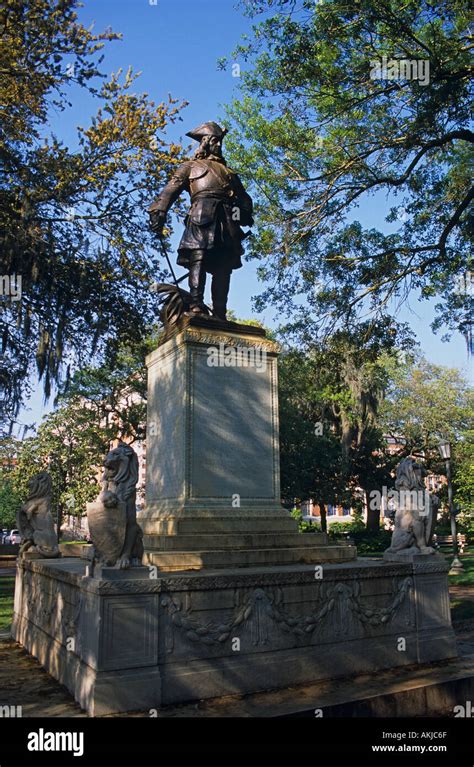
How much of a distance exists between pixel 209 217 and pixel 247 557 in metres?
5.17

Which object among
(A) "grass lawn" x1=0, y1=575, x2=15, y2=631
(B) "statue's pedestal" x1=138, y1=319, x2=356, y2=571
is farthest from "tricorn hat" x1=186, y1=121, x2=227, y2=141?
(A) "grass lawn" x1=0, y1=575, x2=15, y2=631

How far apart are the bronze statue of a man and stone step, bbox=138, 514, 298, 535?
10.4 feet

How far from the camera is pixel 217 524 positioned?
25.8 ft

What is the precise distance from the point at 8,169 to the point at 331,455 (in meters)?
22.0

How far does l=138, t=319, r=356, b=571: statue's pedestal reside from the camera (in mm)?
7785

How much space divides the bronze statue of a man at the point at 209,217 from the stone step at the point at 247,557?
3741mm

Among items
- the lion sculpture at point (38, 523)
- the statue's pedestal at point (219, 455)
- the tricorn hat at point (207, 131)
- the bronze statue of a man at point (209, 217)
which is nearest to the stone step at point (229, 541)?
the statue's pedestal at point (219, 455)

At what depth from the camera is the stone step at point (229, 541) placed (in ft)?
24.2

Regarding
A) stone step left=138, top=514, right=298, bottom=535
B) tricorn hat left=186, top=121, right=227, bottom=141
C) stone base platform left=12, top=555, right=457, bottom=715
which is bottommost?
stone base platform left=12, top=555, right=457, bottom=715

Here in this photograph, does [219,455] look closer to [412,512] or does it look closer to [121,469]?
[121,469]

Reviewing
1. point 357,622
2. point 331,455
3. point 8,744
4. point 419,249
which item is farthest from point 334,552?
point 331,455

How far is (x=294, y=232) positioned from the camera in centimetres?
1462

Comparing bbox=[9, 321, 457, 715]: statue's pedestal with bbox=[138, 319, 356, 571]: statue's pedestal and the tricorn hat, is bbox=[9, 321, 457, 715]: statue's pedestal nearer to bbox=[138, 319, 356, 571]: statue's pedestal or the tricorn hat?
bbox=[138, 319, 356, 571]: statue's pedestal

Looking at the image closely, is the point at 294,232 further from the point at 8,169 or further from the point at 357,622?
the point at 357,622
